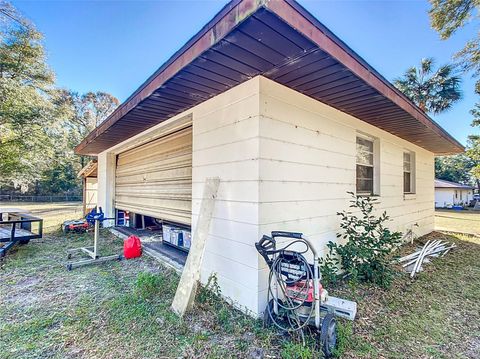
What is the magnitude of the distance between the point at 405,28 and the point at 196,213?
768cm

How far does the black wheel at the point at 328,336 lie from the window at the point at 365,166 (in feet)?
9.30

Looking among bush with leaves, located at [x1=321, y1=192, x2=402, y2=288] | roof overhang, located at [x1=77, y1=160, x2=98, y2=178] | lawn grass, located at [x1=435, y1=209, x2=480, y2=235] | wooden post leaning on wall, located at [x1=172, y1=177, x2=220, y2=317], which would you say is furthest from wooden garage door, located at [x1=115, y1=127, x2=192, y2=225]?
lawn grass, located at [x1=435, y1=209, x2=480, y2=235]

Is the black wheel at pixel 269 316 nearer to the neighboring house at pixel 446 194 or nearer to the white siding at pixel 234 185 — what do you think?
the white siding at pixel 234 185

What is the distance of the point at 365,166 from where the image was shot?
4582 millimetres

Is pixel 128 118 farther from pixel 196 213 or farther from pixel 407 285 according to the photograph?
pixel 407 285

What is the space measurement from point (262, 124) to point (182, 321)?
7.14 ft

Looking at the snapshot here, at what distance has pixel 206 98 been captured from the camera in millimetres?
3246

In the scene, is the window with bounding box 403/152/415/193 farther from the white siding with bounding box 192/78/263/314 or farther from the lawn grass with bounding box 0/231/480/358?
the white siding with bounding box 192/78/263/314

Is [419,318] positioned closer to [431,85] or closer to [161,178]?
[161,178]

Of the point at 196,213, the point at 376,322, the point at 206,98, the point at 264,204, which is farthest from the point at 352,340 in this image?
the point at 206,98

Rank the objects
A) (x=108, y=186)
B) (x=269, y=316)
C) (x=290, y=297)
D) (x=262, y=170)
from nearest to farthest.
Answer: (x=290, y=297), (x=269, y=316), (x=262, y=170), (x=108, y=186)

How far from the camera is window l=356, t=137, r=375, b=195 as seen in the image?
14.4 ft

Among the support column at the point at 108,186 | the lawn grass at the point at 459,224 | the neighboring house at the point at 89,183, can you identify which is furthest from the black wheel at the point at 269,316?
the lawn grass at the point at 459,224

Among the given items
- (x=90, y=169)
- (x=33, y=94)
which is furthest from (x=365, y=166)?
(x=33, y=94)
